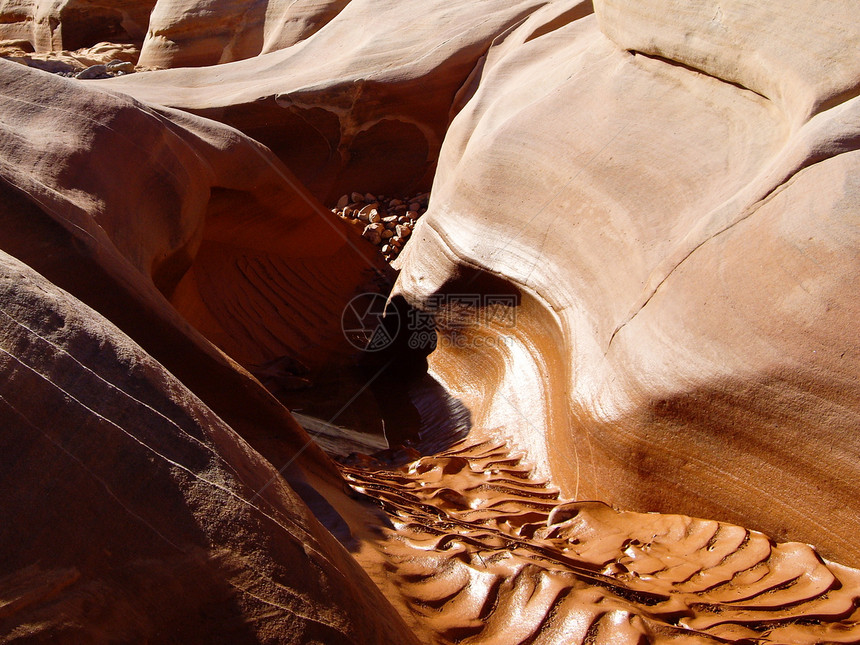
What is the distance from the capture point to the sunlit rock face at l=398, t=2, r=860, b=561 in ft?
7.97

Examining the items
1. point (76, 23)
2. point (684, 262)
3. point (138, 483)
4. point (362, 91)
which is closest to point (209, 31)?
point (76, 23)

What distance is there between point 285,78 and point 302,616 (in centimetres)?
521

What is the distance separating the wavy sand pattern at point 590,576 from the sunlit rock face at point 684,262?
0.51 feet

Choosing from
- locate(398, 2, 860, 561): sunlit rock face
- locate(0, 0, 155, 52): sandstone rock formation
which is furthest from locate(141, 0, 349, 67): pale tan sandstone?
locate(398, 2, 860, 561): sunlit rock face

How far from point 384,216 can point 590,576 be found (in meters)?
4.08

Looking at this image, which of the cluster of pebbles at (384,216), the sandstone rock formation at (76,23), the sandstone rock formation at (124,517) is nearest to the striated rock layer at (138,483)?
the sandstone rock formation at (124,517)

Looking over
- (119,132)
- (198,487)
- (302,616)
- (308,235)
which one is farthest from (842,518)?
(308,235)

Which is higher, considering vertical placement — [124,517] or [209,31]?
[209,31]

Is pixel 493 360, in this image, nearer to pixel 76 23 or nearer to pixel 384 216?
pixel 384 216

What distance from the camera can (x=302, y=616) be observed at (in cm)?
140

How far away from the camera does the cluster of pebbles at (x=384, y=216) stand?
18.5 feet

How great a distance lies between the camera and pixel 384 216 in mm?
5914

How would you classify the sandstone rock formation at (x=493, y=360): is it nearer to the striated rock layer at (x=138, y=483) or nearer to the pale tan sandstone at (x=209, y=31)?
the striated rock layer at (x=138, y=483)

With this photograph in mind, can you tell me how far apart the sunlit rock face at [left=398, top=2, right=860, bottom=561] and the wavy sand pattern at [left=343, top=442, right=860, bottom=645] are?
0.51ft
